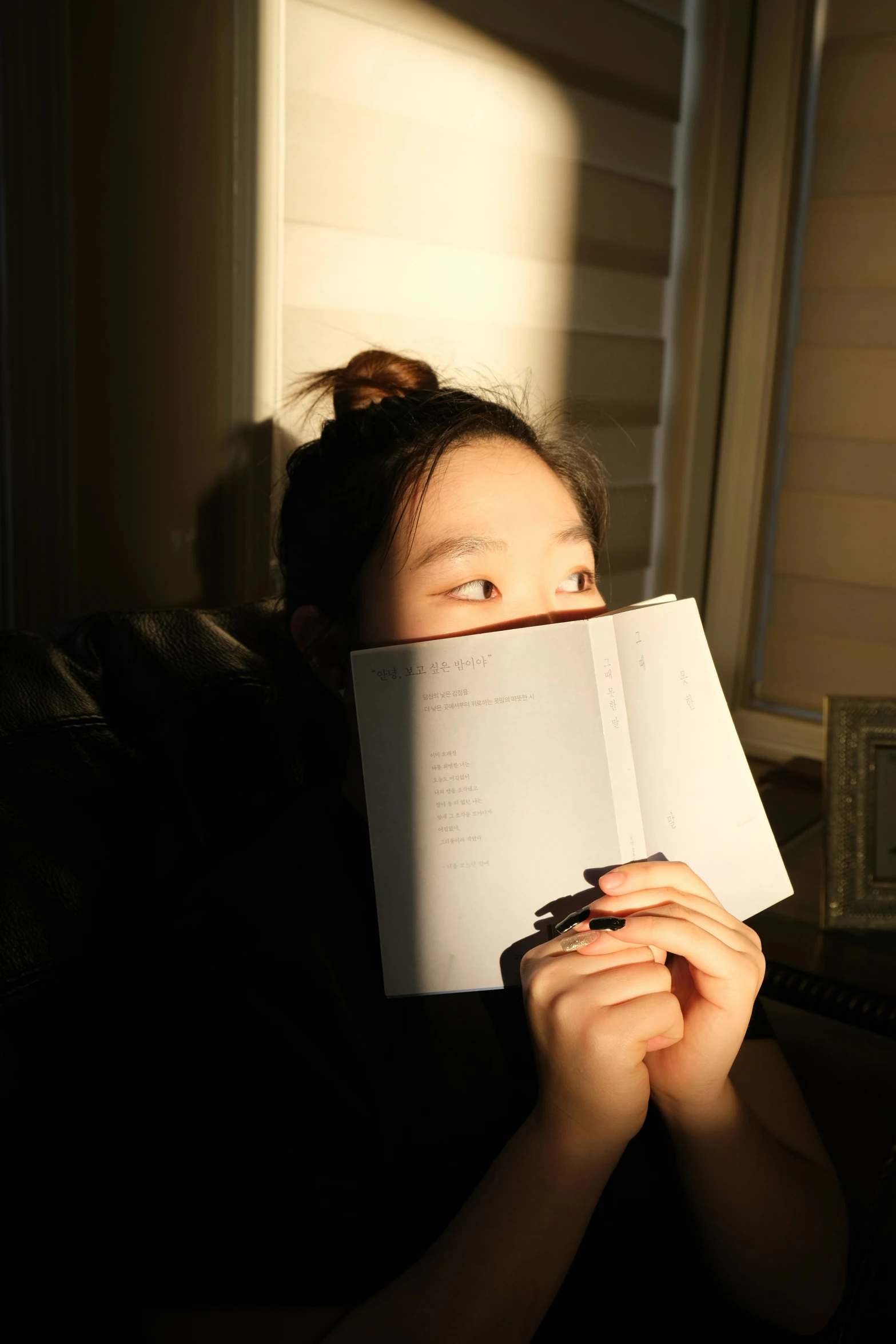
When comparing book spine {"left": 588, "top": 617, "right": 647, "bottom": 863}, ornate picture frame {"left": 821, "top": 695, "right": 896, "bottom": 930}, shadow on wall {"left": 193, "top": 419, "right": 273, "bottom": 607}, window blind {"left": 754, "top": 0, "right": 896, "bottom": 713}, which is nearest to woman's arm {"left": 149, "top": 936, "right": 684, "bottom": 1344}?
book spine {"left": 588, "top": 617, "right": 647, "bottom": 863}

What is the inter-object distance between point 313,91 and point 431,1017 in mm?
1132

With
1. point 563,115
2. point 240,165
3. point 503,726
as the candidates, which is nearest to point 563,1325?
point 503,726

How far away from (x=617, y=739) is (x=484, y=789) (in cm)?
12

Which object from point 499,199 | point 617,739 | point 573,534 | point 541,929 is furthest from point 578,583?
point 499,199

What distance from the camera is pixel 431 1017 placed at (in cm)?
82

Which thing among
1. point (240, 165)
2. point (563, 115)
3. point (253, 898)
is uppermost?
point (563, 115)

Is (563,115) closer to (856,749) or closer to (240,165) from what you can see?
(240,165)

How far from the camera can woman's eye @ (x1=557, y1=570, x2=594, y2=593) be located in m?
0.92

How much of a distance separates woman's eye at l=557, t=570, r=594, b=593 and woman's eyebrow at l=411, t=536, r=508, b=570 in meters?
0.07

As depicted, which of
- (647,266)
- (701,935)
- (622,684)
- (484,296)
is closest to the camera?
(701,935)

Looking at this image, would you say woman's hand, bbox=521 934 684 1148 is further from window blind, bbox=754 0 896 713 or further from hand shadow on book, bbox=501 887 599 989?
window blind, bbox=754 0 896 713

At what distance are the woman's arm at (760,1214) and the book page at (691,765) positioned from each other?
0.16 metres

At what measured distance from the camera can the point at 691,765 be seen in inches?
33.5

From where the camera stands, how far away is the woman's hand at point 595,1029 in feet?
2.21
